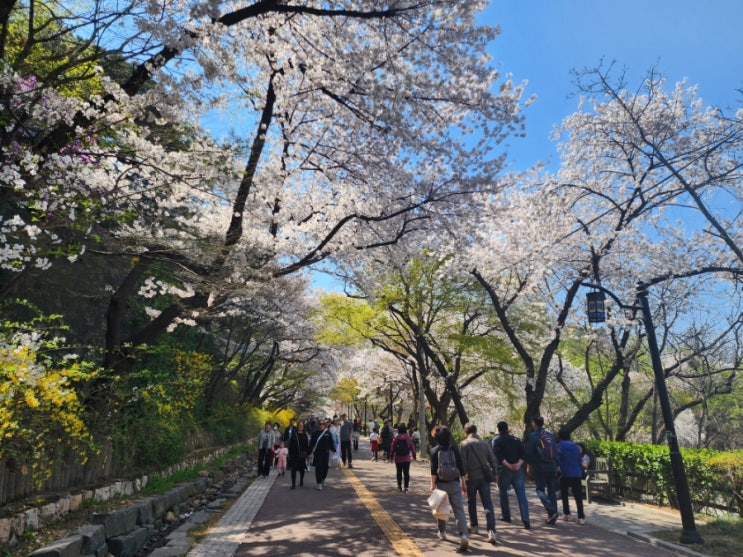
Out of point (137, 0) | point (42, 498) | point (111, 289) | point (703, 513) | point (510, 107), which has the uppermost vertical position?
point (510, 107)

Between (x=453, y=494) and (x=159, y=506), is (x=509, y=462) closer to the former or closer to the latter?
(x=453, y=494)

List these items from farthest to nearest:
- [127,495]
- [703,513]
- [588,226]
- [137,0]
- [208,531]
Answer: [588,226] < [703,513] < [127,495] < [208,531] < [137,0]

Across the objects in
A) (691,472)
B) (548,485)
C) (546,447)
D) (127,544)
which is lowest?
(127,544)

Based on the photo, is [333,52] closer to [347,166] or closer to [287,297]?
[347,166]

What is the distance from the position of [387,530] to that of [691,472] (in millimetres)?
7214

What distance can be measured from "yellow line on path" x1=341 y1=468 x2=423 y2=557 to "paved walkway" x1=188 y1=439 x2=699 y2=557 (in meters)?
0.01

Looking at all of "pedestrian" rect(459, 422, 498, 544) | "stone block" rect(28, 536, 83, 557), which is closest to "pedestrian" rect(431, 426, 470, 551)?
"pedestrian" rect(459, 422, 498, 544)

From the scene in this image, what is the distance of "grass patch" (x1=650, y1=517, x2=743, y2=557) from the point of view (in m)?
6.79

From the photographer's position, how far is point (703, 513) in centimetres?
991

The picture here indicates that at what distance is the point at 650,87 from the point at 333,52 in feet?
25.4

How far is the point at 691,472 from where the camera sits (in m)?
10.3

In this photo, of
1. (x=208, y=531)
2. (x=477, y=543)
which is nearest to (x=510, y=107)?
(x=477, y=543)

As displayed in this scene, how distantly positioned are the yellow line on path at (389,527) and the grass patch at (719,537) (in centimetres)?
412

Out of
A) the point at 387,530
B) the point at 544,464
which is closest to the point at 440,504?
the point at 387,530
